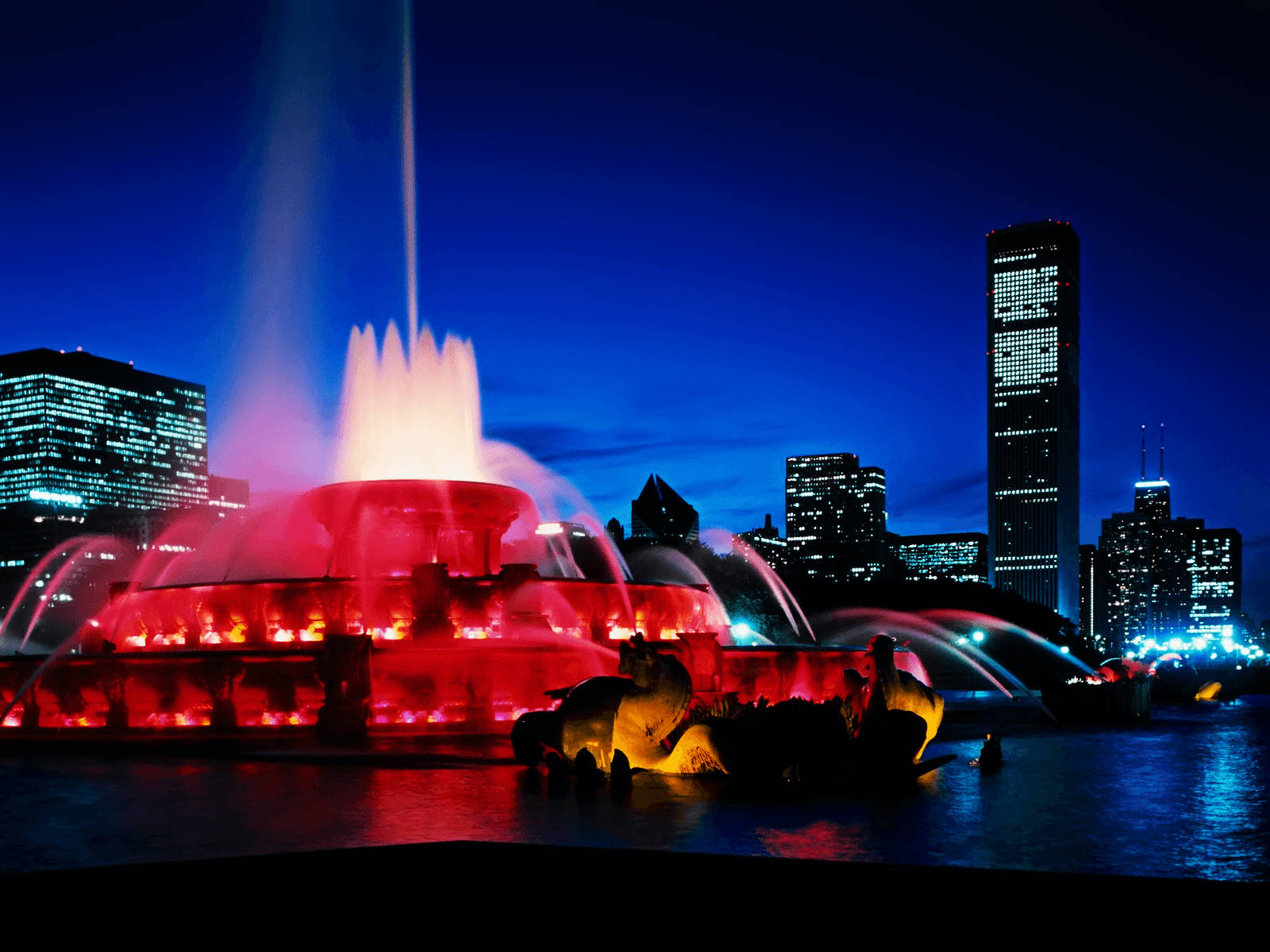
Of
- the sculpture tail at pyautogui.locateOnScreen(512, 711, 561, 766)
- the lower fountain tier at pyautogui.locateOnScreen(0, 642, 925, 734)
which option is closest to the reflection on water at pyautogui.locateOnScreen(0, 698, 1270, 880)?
the sculpture tail at pyautogui.locateOnScreen(512, 711, 561, 766)

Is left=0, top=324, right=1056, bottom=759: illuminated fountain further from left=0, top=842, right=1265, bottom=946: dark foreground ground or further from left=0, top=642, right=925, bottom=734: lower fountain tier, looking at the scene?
left=0, top=842, right=1265, bottom=946: dark foreground ground

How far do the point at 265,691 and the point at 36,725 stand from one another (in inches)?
180

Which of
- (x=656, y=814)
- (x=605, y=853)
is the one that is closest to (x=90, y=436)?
(x=656, y=814)

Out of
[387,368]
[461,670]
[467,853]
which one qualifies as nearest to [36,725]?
[461,670]

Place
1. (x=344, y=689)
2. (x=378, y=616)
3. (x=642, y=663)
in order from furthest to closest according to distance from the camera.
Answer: (x=378, y=616), (x=344, y=689), (x=642, y=663)

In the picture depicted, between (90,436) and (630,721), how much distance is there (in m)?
149

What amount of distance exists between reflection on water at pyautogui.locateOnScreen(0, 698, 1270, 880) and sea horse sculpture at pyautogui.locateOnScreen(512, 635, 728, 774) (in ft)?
1.44

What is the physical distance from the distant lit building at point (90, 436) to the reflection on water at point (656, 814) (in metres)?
142

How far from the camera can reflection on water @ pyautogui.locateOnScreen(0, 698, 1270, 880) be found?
10.0 metres

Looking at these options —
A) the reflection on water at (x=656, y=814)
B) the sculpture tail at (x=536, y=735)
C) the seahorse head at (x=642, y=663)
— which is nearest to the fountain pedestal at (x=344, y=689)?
Answer: the reflection on water at (x=656, y=814)

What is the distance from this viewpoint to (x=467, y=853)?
32.4 feet

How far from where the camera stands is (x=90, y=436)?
150 m

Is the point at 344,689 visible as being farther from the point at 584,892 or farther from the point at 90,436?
the point at 90,436

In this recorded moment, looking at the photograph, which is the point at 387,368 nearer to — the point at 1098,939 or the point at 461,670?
the point at 461,670
